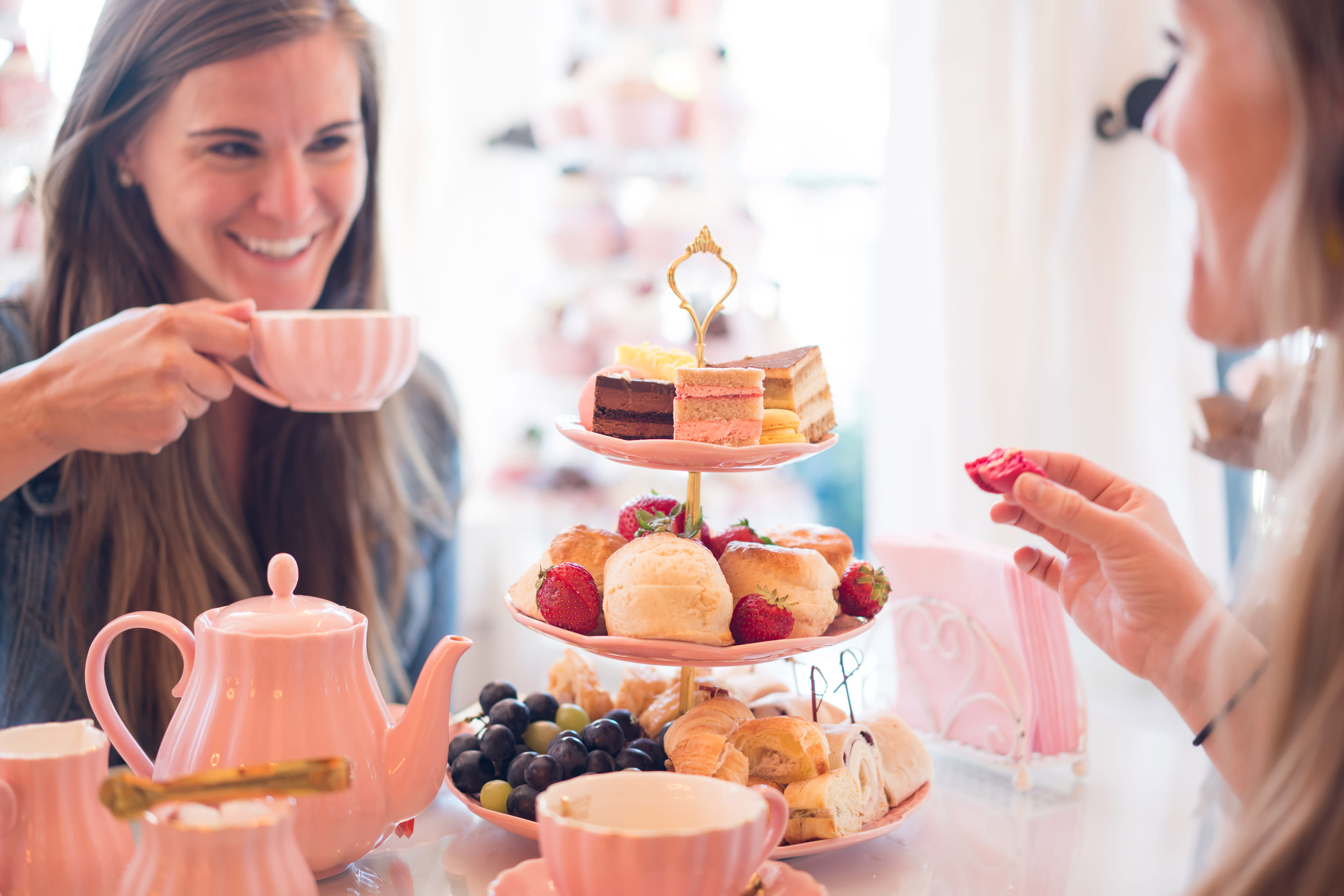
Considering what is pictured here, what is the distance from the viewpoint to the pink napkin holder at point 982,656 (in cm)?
121

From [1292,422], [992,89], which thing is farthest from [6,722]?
[992,89]

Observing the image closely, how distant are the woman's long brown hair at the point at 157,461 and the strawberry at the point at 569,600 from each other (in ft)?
2.81

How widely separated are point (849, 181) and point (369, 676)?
3.13m

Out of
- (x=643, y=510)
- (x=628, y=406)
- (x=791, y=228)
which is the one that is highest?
(x=791, y=228)

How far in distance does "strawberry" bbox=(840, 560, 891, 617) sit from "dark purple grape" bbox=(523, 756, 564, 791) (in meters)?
0.33

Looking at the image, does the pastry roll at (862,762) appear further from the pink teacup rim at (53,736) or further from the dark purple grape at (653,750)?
the pink teacup rim at (53,736)

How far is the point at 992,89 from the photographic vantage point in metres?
2.56

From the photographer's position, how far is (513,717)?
41.9 inches

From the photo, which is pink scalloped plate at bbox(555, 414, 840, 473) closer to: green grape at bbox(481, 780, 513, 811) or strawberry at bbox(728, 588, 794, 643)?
strawberry at bbox(728, 588, 794, 643)

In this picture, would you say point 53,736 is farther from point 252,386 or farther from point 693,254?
point 693,254

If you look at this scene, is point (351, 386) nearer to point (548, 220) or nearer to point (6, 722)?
point (6, 722)

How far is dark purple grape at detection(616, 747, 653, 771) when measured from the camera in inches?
37.8

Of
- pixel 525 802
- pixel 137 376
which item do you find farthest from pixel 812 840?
pixel 137 376

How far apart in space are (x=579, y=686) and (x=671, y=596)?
28 centimetres
